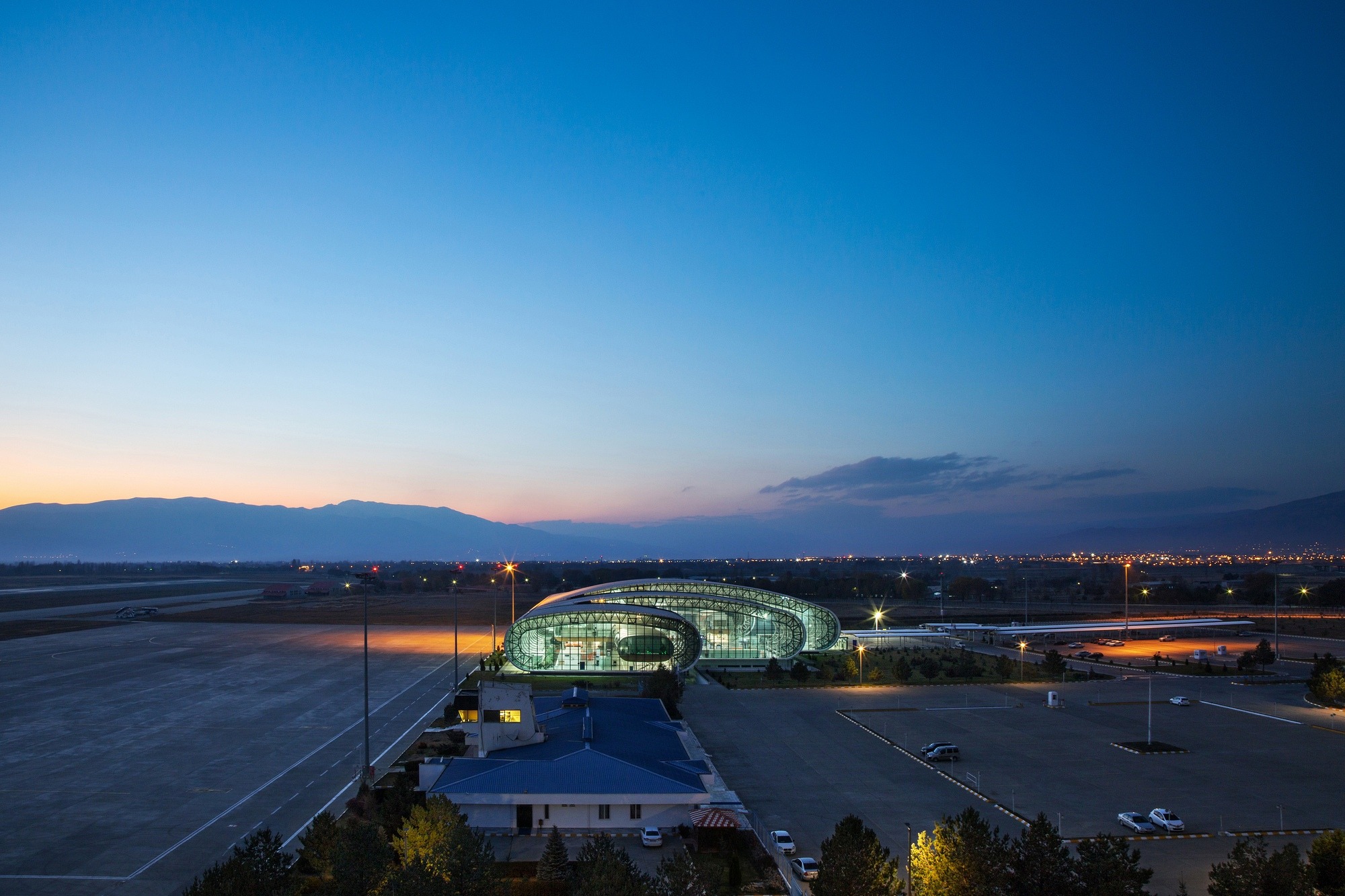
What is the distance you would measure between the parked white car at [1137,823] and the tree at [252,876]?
2472 centimetres

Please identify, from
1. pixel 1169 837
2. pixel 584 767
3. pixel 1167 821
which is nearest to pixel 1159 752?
pixel 1167 821

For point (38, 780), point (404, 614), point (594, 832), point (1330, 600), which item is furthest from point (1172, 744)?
point (1330, 600)

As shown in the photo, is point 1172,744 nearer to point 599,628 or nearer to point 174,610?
point 599,628

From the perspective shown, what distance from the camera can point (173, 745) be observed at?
121ft

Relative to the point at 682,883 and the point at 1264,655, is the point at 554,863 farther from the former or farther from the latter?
the point at 1264,655

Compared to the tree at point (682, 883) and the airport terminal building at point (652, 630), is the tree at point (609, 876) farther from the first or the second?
the airport terminal building at point (652, 630)

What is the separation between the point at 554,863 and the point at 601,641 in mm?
37476

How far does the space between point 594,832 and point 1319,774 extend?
29.3m

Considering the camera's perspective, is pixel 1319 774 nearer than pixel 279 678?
Yes

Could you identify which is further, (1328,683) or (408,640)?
(408,640)

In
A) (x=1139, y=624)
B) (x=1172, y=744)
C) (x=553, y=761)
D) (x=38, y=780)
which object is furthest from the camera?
(x=1139, y=624)

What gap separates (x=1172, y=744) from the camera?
38062mm

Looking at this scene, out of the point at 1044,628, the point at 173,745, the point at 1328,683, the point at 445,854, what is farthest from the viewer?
the point at 1044,628

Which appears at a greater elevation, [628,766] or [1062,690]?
[628,766]
